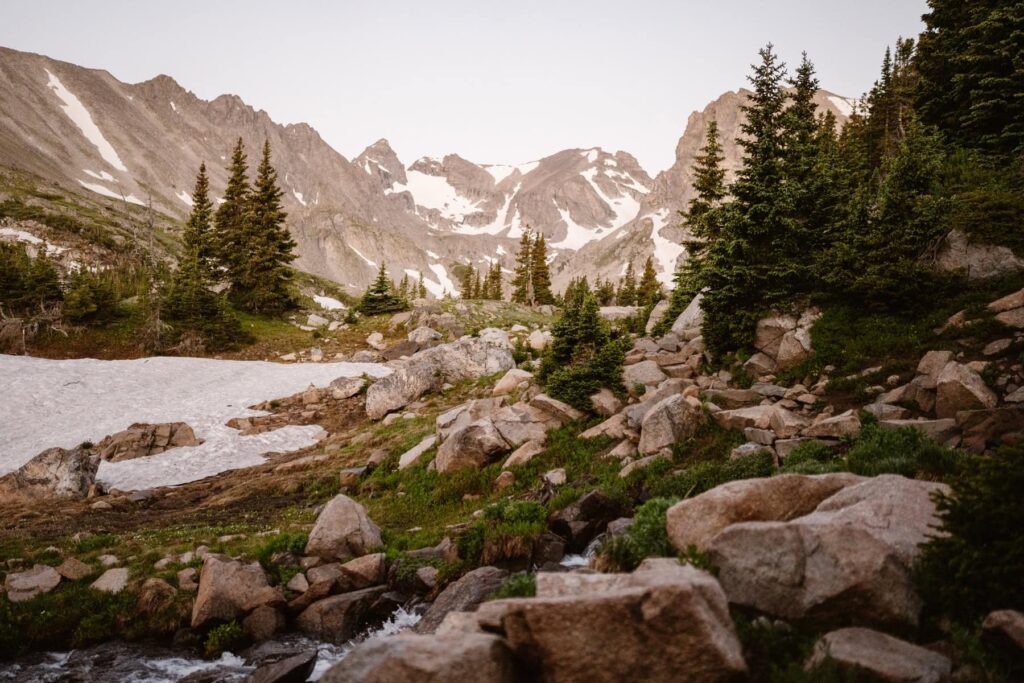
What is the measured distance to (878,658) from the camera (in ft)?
15.2

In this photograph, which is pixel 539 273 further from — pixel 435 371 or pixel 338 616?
pixel 338 616

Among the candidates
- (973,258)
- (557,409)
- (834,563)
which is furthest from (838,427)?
(557,409)

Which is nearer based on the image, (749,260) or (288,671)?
(288,671)

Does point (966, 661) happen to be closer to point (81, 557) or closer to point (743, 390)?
point (743, 390)

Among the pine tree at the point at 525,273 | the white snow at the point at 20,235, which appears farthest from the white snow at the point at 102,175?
the pine tree at the point at 525,273

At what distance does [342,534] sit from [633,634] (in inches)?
337

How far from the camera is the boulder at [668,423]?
12.9 m

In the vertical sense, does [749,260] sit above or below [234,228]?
below

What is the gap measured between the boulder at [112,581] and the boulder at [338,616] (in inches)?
153

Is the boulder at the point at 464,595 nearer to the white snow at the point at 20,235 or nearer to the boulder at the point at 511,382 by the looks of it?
the boulder at the point at 511,382

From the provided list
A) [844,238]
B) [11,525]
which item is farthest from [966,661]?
[11,525]

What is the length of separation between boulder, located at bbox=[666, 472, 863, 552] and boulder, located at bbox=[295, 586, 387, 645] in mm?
6251

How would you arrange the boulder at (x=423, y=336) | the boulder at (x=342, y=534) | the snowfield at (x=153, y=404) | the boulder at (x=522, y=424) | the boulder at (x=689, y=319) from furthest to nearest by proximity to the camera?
the boulder at (x=423, y=336), the boulder at (x=689, y=319), the snowfield at (x=153, y=404), the boulder at (x=522, y=424), the boulder at (x=342, y=534)

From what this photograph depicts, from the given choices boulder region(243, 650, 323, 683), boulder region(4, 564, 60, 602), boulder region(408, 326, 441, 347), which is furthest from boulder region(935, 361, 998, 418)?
boulder region(408, 326, 441, 347)
